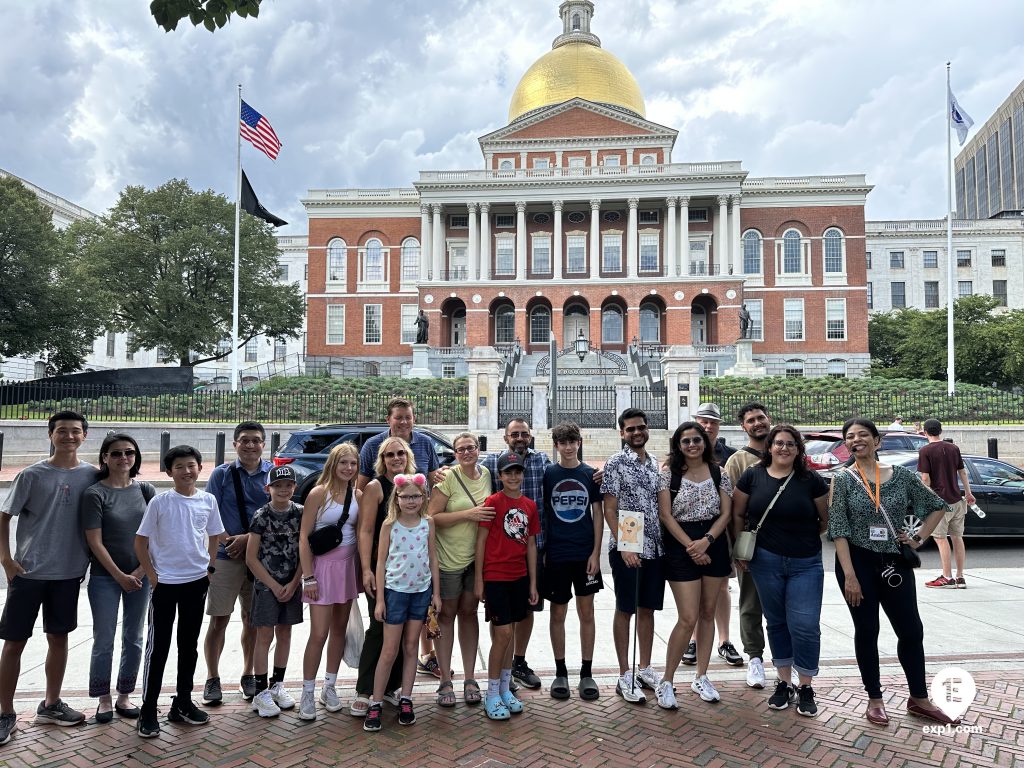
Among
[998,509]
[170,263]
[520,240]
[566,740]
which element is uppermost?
[520,240]

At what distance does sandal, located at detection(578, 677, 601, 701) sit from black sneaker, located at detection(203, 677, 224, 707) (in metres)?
2.58

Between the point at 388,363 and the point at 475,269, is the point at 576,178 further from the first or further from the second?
the point at 388,363

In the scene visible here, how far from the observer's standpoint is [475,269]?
46.6 m

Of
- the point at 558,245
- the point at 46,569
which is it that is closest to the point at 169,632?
the point at 46,569

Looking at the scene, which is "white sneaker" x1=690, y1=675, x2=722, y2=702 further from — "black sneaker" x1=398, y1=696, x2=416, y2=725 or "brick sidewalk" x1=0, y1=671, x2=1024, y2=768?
"black sneaker" x1=398, y1=696, x2=416, y2=725

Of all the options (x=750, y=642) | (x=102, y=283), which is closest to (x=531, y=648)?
(x=750, y=642)

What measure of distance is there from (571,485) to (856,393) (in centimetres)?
2186

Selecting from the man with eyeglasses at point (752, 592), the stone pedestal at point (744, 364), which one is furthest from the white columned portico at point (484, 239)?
the man with eyeglasses at point (752, 592)

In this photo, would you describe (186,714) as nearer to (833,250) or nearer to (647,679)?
(647,679)

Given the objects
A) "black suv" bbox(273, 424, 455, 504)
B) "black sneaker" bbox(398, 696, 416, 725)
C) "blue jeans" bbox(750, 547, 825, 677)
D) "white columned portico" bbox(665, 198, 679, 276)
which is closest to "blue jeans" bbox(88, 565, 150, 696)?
"black sneaker" bbox(398, 696, 416, 725)

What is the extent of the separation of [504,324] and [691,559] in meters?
43.7

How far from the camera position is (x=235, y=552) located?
4.58 m

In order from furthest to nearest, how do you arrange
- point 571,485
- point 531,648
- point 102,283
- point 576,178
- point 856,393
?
1. point 576,178
2. point 102,283
3. point 856,393
4. point 531,648
5. point 571,485

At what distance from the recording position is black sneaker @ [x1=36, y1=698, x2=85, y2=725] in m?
4.23
